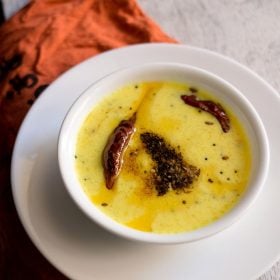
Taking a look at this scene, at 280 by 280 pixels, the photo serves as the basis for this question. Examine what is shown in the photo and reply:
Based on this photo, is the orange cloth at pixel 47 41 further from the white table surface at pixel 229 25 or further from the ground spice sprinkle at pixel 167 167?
the ground spice sprinkle at pixel 167 167

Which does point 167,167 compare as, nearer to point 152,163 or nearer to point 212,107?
point 152,163

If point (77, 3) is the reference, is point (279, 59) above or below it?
above

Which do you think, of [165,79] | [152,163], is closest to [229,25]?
[165,79]

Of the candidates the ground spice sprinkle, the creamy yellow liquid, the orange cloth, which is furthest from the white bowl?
the orange cloth

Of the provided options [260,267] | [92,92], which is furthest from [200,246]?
[92,92]

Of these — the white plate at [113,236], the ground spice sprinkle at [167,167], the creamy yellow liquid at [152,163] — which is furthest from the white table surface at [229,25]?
the ground spice sprinkle at [167,167]

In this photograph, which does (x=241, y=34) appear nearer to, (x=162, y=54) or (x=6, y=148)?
(x=162, y=54)
